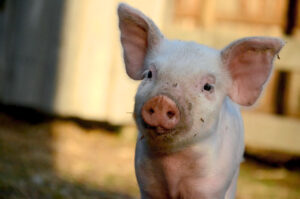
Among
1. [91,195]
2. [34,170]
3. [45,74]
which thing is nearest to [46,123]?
[45,74]

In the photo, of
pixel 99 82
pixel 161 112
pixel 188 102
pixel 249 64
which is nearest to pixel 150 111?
pixel 161 112

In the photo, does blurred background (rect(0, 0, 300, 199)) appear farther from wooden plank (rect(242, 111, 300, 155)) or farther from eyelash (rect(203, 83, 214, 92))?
eyelash (rect(203, 83, 214, 92))

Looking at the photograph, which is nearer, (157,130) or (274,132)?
(157,130)

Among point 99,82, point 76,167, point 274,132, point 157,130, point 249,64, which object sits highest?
point 249,64

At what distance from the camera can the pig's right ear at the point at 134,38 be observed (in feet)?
7.45

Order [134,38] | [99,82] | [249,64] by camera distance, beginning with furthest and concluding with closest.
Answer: [99,82] < [134,38] < [249,64]

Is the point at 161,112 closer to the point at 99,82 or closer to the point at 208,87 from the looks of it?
the point at 208,87

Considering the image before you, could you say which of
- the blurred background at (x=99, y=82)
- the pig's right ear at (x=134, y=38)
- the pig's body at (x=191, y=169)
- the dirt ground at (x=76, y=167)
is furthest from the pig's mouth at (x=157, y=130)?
the blurred background at (x=99, y=82)

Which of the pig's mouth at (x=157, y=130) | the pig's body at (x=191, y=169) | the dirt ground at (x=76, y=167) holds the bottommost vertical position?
the dirt ground at (x=76, y=167)

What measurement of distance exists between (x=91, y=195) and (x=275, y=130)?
2.20 m

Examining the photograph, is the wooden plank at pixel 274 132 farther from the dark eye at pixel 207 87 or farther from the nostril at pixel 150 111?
the nostril at pixel 150 111

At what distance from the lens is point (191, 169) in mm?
2088

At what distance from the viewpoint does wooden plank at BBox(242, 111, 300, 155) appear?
488cm

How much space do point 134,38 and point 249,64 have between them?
557 mm
